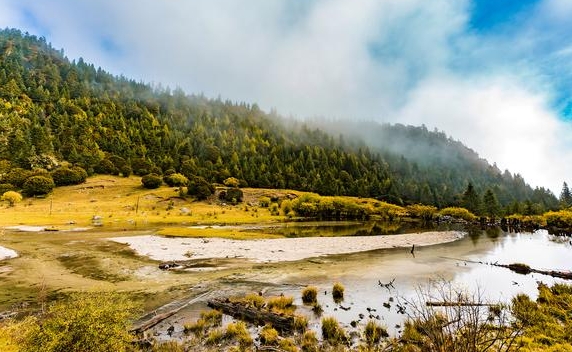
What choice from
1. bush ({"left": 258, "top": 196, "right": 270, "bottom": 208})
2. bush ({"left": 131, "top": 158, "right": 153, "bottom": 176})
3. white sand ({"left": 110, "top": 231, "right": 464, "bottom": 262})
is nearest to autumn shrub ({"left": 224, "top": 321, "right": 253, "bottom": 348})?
white sand ({"left": 110, "top": 231, "right": 464, "bottom": 262})

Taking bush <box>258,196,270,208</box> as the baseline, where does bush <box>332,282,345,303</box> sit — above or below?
below

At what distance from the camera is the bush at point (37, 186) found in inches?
3939

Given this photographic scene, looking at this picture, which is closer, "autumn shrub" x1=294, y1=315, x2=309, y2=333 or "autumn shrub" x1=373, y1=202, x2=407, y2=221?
"autumn shrub" x1=294, y1=315, x2=309, y2=333

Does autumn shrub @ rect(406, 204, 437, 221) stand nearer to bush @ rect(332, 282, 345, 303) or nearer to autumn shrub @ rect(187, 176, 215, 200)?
autumn shrub @ rect(187, 176, 215, 200)

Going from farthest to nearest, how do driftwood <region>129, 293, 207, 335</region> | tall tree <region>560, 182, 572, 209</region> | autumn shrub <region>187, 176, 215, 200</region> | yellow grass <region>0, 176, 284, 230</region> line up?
tall tree <region>560, 182, 572, 209</region> → autumn shrub <region>187, 176, 215, 200</region> → yellow grass <region>0, 176, 284, 230</region> → driftwood <region>129, 293, 207, 335</region>

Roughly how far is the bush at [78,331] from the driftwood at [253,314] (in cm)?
805

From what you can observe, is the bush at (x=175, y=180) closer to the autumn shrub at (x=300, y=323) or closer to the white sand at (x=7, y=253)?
the white sand at (x=7, y=253)

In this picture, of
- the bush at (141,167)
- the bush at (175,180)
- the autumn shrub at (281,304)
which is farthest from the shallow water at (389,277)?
the bush at (141,167)

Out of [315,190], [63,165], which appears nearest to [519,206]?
[315,190]

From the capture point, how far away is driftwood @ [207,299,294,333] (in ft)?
58.6

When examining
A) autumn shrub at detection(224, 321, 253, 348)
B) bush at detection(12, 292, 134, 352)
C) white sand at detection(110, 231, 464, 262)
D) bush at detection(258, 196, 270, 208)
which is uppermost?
bush at detection(258, 196, 270, 208)

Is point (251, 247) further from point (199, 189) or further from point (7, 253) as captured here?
point (199, 189)

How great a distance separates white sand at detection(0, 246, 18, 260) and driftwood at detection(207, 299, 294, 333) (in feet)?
93.1

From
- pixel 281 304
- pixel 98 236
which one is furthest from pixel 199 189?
pixel 281 304
